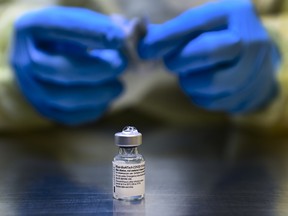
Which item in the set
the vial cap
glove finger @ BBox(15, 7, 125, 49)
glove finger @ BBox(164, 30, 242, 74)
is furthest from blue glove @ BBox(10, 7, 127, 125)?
the vial cap

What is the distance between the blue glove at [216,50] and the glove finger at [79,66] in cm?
7

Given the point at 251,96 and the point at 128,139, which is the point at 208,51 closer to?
the point at 251,96

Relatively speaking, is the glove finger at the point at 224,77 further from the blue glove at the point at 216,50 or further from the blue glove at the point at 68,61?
the blue glove at the point at 68,61

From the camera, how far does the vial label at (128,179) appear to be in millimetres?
486

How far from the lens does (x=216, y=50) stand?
2.45 ft

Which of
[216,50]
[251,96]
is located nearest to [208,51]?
[216,50]

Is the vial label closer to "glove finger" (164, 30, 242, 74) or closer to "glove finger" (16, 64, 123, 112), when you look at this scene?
"glove finger" (164, 30, 242, 74)

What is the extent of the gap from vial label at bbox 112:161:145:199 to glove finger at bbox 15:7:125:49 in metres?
0.30

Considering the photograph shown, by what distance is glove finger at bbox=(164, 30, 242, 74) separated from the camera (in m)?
0.75

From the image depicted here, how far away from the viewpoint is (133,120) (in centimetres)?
129

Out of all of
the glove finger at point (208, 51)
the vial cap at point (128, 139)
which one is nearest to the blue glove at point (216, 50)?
the glove finger at point (208, 51)

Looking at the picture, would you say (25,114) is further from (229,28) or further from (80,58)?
(229,28)

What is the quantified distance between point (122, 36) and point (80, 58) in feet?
0.41

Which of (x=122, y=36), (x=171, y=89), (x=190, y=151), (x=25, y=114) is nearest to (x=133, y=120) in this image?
(x=171, y=89)
